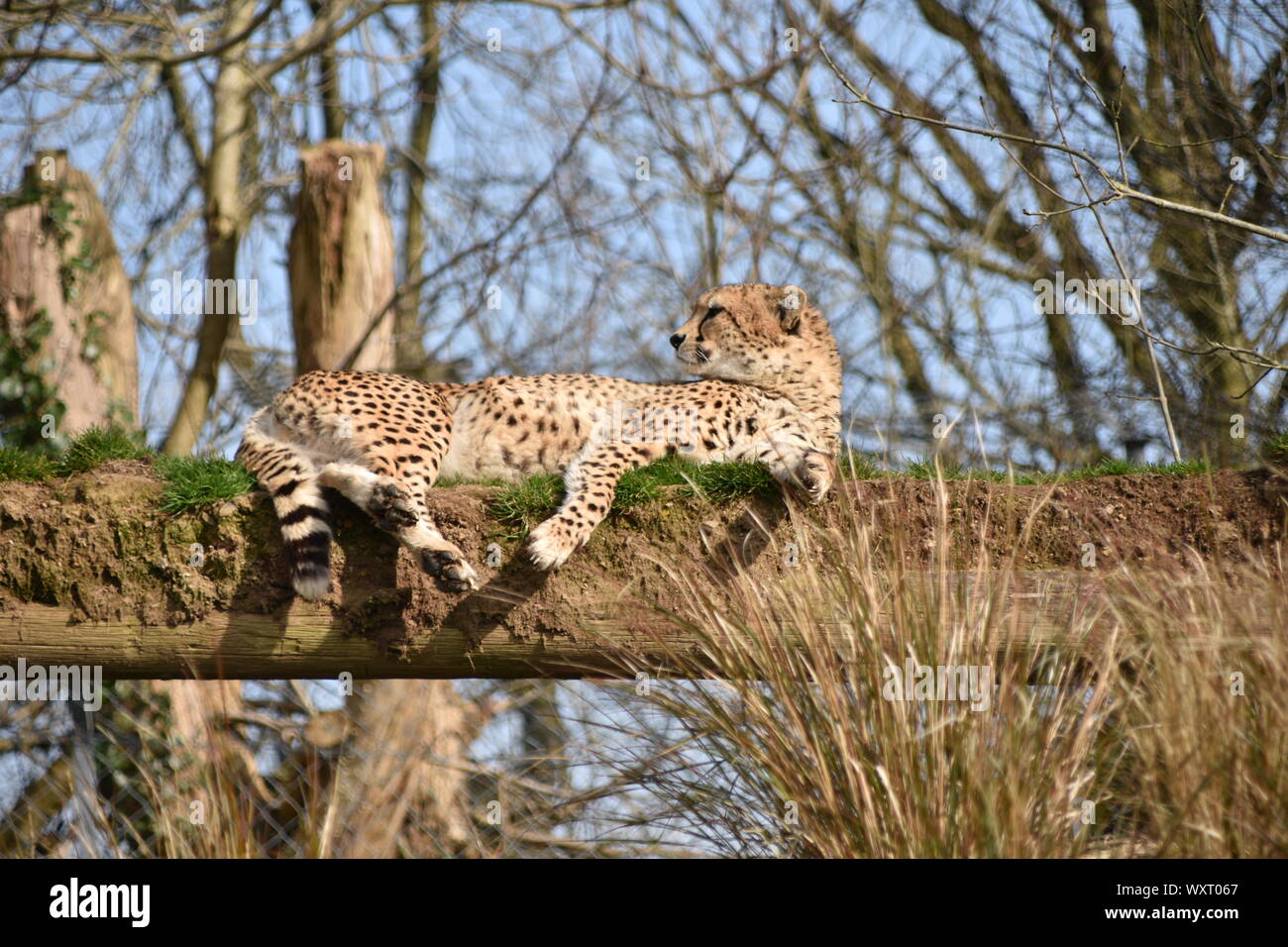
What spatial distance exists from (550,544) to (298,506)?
0.94 m

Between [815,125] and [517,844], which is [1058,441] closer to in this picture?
[815,125]

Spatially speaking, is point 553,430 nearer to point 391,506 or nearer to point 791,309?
point 391,506

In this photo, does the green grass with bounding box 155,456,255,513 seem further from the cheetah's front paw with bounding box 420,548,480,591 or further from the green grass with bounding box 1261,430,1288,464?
the green grass with bounding box 1261,430,1288,464

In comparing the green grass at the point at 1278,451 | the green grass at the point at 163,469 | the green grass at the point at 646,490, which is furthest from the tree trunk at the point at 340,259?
the green grass at the point at 1278,451

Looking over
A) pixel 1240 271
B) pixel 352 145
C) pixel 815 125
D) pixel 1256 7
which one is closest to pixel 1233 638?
pixel 1256 7

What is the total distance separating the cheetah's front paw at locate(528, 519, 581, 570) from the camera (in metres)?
4.71

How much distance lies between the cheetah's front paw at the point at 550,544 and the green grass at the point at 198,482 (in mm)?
1194

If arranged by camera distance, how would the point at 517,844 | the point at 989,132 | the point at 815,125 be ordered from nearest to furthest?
the point at 517,844
the point at 989,132
the point at 815,125

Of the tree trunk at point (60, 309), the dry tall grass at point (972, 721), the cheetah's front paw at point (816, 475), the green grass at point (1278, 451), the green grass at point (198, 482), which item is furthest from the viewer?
the tree trunk at point (60, 309)

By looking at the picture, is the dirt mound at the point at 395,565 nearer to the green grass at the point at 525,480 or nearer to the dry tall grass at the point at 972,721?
the green grass at the point at 525,480

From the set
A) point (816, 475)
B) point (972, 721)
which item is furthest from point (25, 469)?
point (972, 721)

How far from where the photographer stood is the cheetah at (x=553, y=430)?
473 centimetres

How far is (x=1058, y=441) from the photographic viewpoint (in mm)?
10047
